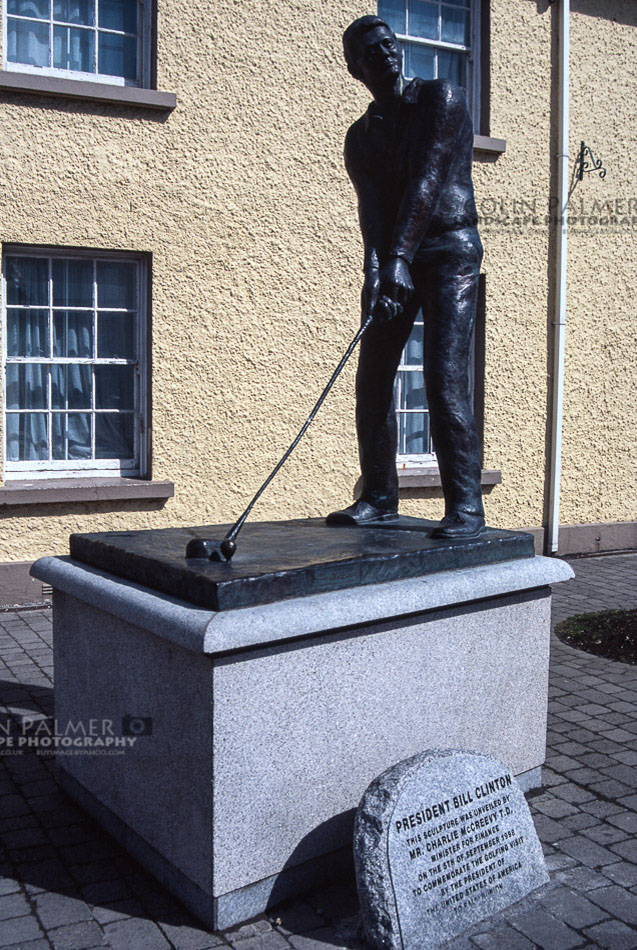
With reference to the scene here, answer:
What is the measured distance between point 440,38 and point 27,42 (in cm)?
389

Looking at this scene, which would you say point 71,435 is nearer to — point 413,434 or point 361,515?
point 413,434

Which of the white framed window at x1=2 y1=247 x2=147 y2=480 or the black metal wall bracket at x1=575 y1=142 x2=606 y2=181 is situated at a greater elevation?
→ the black metal wall bracket at x1=575 y1=142 x2=606 y2=181

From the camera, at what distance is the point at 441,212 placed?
3.81m

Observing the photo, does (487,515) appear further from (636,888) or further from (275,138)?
(636,888)

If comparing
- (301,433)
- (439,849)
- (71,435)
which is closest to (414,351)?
(71,435)

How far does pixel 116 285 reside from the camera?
762 cm

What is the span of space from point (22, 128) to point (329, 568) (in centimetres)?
538

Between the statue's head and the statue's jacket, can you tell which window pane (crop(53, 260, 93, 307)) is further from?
the statue's head

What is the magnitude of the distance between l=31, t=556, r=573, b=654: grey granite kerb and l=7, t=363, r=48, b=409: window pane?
153 inches

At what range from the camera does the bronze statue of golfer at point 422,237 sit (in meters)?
3.67

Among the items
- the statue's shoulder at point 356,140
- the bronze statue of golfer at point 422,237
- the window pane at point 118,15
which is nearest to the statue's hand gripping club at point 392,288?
the bronze statue of golfer at point 422,237

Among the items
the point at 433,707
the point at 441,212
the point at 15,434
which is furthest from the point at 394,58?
the point at 15,434

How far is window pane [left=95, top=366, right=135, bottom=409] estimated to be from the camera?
7641 mm

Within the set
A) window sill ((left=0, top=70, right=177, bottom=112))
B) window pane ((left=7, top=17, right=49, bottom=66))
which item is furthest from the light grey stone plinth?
window pane ((left=7, top=17, right=49, bottom=66))
